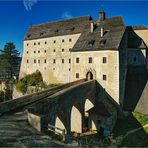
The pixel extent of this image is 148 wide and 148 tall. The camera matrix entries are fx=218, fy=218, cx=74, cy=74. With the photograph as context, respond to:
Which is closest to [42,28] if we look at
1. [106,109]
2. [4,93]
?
[4,93]

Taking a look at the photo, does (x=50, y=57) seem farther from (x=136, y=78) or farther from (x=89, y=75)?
(x=136, y=78)

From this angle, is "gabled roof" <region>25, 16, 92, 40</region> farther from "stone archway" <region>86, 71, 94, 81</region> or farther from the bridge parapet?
the bridge parapet

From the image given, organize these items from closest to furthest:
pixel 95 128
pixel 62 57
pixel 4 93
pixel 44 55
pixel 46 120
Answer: pixel 46 120, pixel 95 128, pixel 62 57, pixel 44 55, pixel 4 93

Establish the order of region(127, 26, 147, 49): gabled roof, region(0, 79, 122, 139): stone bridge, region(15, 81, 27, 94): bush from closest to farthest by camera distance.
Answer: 1. region(0, 79, 122, 139): stone bridge
2. region(127, 26, 147, 49): gabled roof
3. region(15, 81, 27, 94): bush

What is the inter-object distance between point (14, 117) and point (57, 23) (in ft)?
111

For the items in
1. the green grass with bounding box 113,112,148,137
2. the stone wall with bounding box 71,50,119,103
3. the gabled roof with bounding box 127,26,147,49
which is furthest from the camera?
the gabled roof with bounding box 127,26,147,49

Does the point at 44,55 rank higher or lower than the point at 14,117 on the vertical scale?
higher

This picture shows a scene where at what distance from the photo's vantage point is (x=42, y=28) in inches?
1946

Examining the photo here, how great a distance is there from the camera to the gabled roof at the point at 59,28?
141 feet

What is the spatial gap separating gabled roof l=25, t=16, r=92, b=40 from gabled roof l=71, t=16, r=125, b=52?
441cm

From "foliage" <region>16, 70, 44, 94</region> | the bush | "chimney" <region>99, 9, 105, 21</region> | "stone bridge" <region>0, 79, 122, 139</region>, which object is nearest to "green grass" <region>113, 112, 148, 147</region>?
"stone bridge" <region>0, 79, 122, 139</region>

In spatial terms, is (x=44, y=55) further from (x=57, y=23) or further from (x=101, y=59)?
(x=101, y=59)

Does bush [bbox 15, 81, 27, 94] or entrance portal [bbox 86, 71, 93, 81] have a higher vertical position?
entrance portal [bbox 86, 71, 93, 81]

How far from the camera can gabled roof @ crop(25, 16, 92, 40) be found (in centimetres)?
4303
